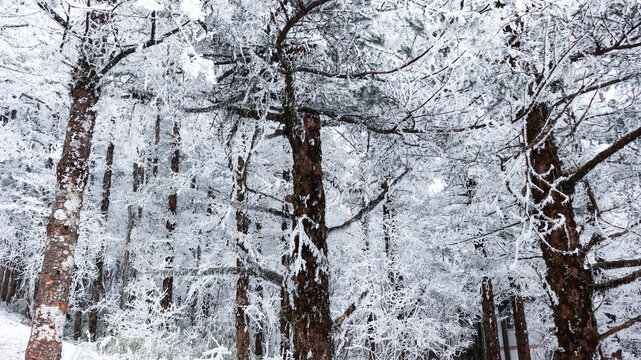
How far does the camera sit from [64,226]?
16.5 feet

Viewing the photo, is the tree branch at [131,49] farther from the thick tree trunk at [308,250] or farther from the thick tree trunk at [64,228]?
the thick tree trunk at [308,250]

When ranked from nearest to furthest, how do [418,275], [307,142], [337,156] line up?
[307,142], [337,156], [418,275]

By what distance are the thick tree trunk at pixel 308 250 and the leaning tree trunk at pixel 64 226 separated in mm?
2971

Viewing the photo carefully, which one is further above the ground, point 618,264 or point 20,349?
point 618,264

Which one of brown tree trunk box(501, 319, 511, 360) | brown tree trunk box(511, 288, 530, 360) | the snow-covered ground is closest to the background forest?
the snow-covered ground

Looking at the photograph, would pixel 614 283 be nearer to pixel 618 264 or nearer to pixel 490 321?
pixel 618 264

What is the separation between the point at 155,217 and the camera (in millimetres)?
15828

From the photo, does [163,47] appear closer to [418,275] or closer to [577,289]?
[577,289]

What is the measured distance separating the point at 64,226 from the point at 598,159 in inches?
259

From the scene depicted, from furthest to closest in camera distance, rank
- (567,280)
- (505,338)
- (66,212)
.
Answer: (505,338), (66,212), (567,280)

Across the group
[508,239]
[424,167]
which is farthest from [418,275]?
[424,167]

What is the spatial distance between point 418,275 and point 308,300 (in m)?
11.6

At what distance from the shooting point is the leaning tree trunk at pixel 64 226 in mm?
4633

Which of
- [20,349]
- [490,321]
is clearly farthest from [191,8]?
[490,321]
